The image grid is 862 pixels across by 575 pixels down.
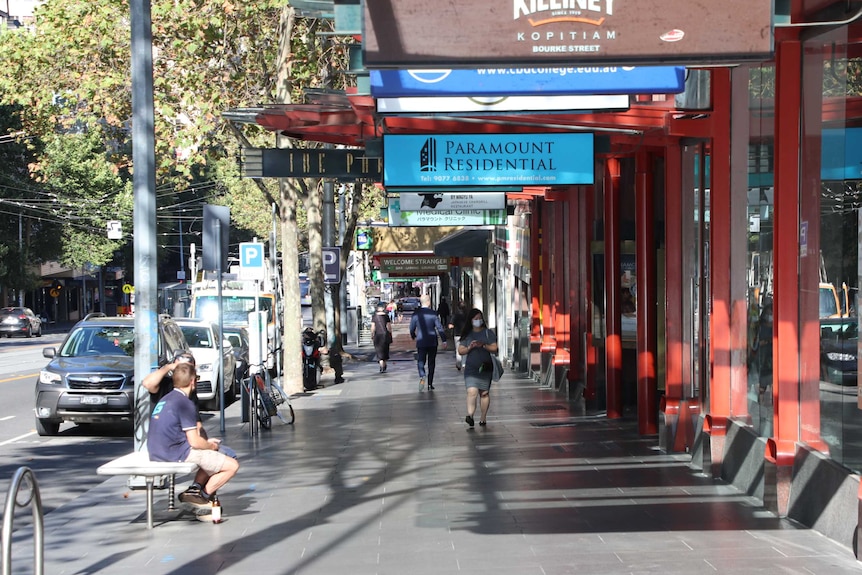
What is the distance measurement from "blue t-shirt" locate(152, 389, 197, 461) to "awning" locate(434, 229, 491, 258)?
2166 centimetres

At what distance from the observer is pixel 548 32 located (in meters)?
5.70

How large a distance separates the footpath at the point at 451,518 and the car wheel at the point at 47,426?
345 centimetres

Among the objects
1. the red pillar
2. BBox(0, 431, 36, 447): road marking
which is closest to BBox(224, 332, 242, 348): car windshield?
BBox(0, 431, 36, 447): road marking

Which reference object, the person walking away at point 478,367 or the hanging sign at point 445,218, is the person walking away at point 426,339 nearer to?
the hanging sign at point 445,218

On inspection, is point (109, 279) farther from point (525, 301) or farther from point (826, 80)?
point (826, 80)

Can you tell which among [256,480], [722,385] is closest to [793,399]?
[722,385]

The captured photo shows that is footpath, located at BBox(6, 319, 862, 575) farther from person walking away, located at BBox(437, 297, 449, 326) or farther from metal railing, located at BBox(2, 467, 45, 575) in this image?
person walking away, located at BBox(437, 297, 449, 326)

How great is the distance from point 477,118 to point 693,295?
3.24 metres

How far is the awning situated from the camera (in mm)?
31312

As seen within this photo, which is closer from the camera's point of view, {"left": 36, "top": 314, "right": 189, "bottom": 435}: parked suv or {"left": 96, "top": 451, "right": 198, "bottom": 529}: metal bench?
{"left": 96, "top": 451, "right": 198, "bottom": 529}: metal bench

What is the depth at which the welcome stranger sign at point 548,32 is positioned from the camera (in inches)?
223

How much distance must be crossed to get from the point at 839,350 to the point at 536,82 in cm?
302

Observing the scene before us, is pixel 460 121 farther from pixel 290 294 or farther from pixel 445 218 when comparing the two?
pixel 290 294

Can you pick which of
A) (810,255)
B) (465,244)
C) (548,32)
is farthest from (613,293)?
(465,244)
